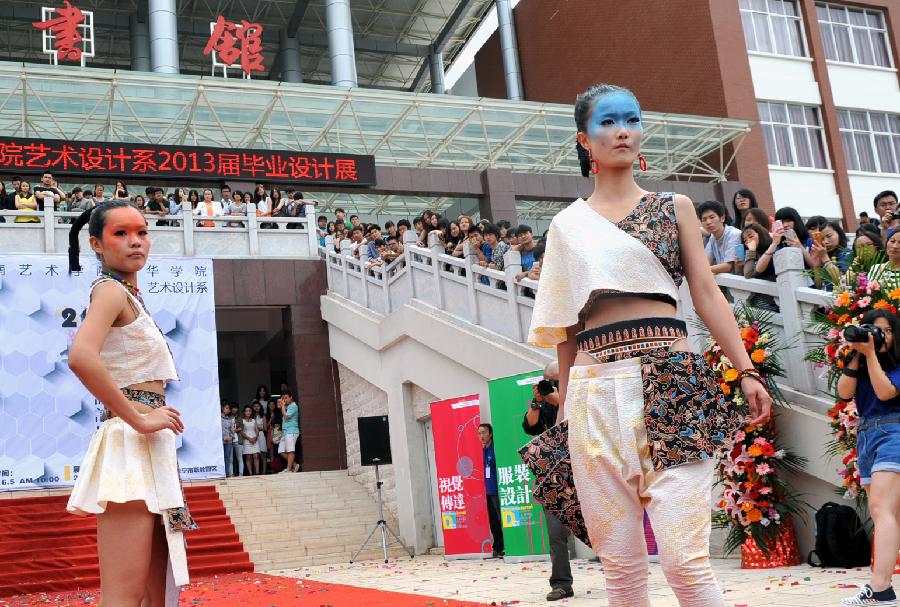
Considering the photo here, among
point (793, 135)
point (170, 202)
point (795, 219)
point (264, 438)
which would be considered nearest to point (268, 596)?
point (795, 219)

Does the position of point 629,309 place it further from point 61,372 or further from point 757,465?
point 61,372

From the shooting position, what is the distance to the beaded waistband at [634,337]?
2592mm

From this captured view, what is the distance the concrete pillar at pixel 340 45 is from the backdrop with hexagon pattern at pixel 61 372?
11.7 m

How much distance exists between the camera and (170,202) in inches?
703

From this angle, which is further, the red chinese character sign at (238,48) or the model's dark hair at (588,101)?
the red chinese character sign at (238,48)

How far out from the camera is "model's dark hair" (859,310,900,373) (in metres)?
5.12

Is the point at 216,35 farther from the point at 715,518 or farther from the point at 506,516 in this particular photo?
the point at 715,518

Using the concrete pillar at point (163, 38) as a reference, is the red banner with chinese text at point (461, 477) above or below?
below

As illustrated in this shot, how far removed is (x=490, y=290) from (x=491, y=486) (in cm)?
227

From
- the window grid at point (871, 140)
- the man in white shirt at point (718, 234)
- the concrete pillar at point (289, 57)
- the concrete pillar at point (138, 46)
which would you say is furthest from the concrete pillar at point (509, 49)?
the man in white shirt at point (718, 234)

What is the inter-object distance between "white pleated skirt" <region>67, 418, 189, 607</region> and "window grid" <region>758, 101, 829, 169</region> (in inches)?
923

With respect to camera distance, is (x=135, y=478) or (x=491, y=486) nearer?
(x=135, y=478)

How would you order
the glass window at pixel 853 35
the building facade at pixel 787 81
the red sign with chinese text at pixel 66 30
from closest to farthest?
the red sign with chinese text at pixel 66 30, the building facade at pixel 787 81, the glass window at pixel 853 35

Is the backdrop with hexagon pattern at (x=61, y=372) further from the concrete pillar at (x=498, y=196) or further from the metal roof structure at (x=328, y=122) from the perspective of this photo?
the concrete pillar at (x=498, y=196)
